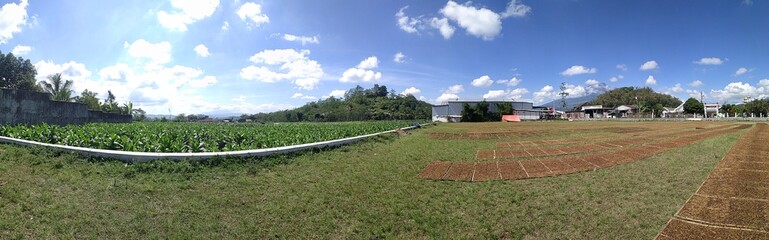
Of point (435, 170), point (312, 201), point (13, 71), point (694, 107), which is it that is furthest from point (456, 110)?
point (13, 71)

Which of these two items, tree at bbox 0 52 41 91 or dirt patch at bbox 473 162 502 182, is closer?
dirt patch at bbox 473 162 502 182

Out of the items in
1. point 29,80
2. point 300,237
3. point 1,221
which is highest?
point 29,80

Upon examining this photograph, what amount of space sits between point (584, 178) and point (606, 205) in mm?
2109

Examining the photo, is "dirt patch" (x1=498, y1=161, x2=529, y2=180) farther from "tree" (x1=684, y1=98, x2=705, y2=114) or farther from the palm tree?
"tree" (x1=684, y1=98, x2=705, y2=114)

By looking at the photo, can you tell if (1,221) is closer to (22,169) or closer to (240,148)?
(22,169)

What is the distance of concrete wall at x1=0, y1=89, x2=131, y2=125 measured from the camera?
53.5ft

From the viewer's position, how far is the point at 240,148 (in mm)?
11477

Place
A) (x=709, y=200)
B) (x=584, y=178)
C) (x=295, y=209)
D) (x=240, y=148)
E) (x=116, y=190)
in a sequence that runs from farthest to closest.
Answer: (x=240, y=148), (x=584, y=178), (x=116, y=190), (x=295, y=209), (x=709, y=200)

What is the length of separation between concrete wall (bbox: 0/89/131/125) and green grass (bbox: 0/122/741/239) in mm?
9823

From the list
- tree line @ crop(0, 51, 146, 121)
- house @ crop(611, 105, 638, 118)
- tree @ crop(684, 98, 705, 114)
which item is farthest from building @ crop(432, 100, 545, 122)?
tree line @ crop(0, 51, 146, 121)

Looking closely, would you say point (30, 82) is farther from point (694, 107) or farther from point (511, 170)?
point (694, 107)

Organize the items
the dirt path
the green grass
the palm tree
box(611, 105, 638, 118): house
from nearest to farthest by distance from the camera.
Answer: the dirt path → the green grass → the palm tree → box(611, 105, 638, 118): house

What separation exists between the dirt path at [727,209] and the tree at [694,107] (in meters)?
89.3

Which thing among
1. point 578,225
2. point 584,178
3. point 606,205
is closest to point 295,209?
point 578,225
